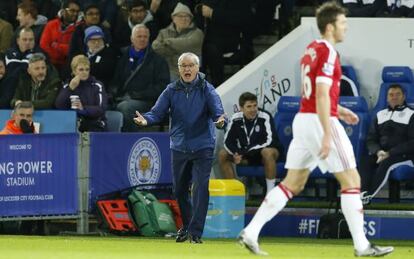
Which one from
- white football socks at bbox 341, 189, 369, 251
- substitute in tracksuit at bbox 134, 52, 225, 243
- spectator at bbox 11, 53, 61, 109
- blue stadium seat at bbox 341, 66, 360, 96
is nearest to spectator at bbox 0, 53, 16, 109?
spectator at bbox 11, 53, 61, 109

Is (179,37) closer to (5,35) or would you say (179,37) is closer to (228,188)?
(5,35)

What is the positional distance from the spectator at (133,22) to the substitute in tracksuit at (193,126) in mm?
6019

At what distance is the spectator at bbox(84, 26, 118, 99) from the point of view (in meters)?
21.4

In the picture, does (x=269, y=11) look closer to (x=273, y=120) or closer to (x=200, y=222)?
(x=273, y=120)

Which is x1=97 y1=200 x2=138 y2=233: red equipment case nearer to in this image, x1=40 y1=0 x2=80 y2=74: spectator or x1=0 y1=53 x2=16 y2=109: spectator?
x1=0 y1=53 x2=16 y2=109: spectator

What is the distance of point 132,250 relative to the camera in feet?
47.1

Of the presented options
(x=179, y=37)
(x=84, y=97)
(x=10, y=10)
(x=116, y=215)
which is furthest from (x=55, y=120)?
(x=10, y=10)

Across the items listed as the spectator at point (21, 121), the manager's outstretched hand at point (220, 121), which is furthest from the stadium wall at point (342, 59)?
the manager's outstretched hand at point (220, 121)

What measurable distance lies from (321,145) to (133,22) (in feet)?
34.3

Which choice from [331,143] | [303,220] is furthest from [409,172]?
[331,143]

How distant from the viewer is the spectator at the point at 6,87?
69.2 feet

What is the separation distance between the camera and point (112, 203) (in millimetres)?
19078

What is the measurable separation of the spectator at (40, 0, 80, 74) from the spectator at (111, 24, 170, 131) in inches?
64.6

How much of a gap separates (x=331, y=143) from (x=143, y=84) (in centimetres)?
881
